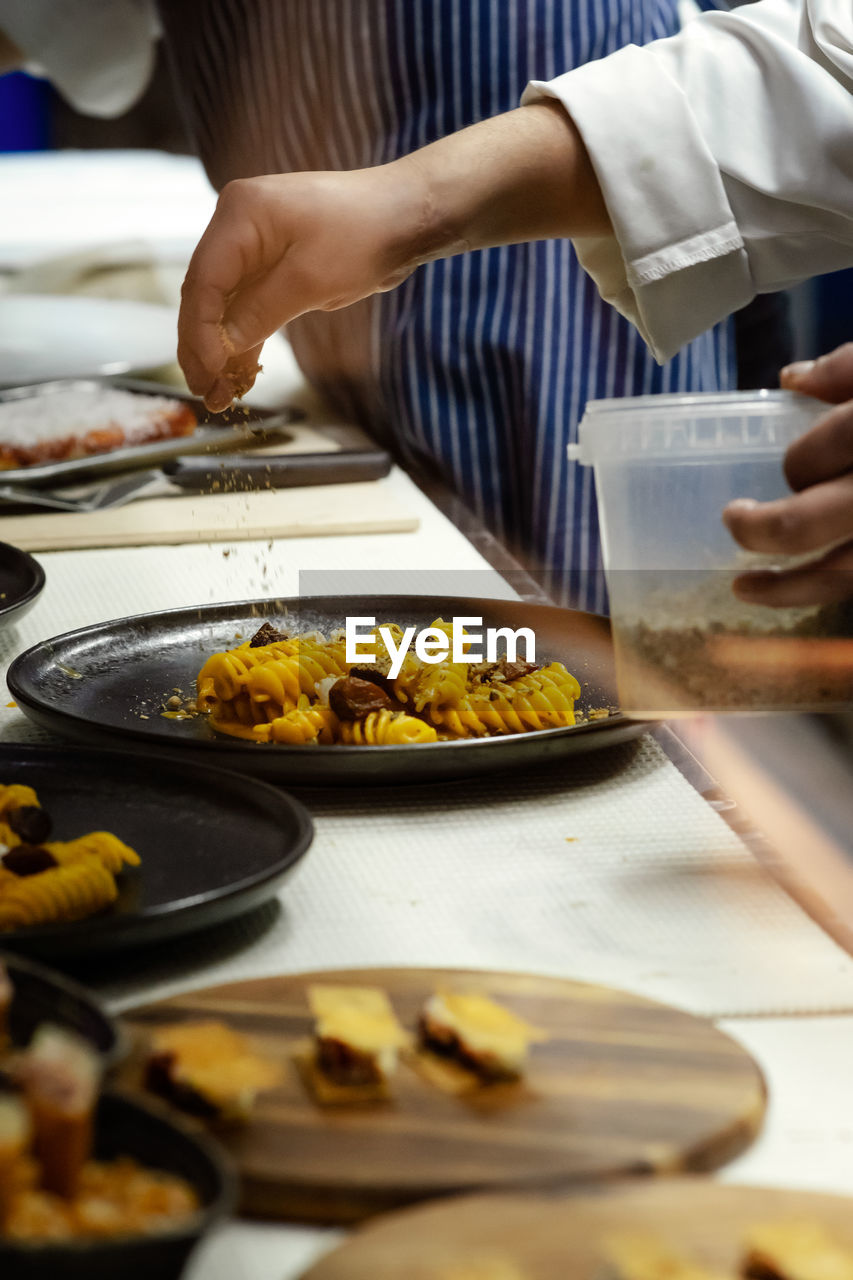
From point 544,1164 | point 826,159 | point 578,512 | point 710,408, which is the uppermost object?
point 826,159

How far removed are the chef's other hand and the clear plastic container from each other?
38cm

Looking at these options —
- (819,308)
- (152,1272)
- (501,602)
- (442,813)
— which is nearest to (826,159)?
(501,602)

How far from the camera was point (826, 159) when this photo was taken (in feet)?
4.31

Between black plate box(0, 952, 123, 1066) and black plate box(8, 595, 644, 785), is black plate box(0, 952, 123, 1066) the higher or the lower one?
the higher one

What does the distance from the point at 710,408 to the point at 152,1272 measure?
2.05 feet

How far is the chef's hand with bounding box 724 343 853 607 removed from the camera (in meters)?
0.80

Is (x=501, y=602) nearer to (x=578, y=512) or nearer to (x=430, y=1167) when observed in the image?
(x=430, y=1167)

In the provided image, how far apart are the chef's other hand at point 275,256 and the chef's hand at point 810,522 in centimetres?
51

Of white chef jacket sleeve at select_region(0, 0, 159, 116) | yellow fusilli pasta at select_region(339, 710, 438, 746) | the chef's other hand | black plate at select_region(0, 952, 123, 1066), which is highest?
white chef jacket sleeve at select_region(0, 0, 159, 116)

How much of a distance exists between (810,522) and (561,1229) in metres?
0.43

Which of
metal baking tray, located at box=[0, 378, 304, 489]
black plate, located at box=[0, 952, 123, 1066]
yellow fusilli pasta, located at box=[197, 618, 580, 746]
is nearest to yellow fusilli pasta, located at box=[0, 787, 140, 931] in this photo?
black plate, located at box=[0, 952, 123, 1066]

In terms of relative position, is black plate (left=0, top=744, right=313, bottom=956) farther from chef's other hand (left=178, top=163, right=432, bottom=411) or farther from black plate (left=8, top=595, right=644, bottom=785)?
chef's other hand (left=178, top=163, right=432, bottom=411)
